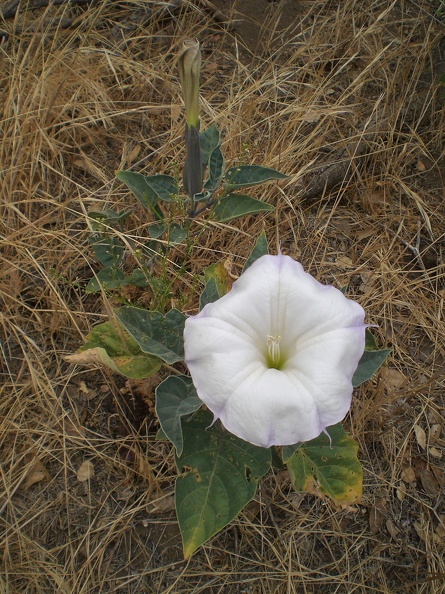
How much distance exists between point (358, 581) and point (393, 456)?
478 millimetres

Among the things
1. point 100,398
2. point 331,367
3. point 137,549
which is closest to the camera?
point 331,367

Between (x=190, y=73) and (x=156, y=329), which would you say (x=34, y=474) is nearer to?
(x=156, y=329)

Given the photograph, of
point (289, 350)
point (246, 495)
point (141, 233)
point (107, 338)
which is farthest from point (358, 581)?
point (141, 233)

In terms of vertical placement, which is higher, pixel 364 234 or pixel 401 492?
pixel 364 234

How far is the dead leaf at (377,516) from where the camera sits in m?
2.05

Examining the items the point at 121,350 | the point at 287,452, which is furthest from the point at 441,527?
the point at 121,350

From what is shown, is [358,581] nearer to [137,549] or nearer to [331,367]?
[137,549]

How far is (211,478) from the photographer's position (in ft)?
5.14

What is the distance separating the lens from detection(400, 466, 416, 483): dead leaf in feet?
7.05

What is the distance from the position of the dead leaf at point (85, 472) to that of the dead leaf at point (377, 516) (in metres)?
1.06

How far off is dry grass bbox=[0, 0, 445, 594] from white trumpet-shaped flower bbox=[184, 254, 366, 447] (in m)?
0.71

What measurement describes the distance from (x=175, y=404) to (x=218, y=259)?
3.20 ft

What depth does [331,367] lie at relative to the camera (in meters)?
1.28

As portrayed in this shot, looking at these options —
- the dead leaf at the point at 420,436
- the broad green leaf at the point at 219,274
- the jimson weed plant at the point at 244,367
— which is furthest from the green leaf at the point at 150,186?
the dead leaf at the point at 420,436
